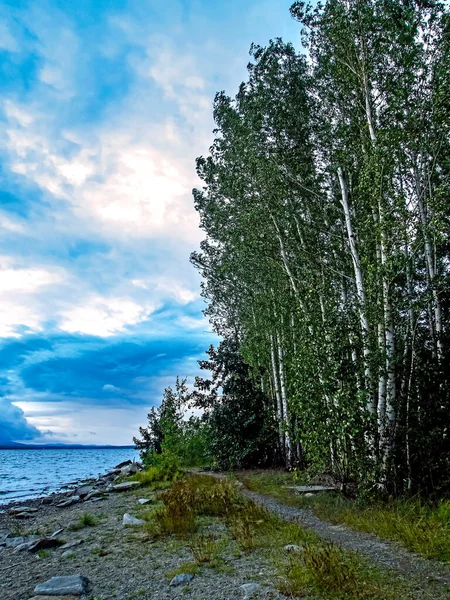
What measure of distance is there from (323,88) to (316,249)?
4924 millimetres

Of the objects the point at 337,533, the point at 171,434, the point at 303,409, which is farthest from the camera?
the point at 171,434

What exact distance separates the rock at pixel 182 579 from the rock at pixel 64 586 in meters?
1.05

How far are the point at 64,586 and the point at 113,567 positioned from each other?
0.89m

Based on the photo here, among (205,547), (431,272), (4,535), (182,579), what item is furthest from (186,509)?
(431,272)

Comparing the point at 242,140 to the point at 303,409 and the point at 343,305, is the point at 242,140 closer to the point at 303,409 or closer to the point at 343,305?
the point at 343,305

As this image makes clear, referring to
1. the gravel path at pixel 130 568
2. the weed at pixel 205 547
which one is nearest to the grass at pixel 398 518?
the gravel path at pixel 130 568

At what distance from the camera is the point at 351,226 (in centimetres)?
1147

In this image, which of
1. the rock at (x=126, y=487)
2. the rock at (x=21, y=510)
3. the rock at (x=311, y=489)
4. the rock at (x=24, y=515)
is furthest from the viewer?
the rock at (x=126, y=487)

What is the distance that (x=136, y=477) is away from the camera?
16.1m

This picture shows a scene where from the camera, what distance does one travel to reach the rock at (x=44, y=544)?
762 centimetres

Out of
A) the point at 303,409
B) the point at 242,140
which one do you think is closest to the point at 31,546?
the point at 303,409

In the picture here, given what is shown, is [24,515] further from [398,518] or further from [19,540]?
[398,518]

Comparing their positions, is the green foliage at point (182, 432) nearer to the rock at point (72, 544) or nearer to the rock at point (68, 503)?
the rock at point (68, 503)

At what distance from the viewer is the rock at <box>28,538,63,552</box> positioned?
25.0 ft
